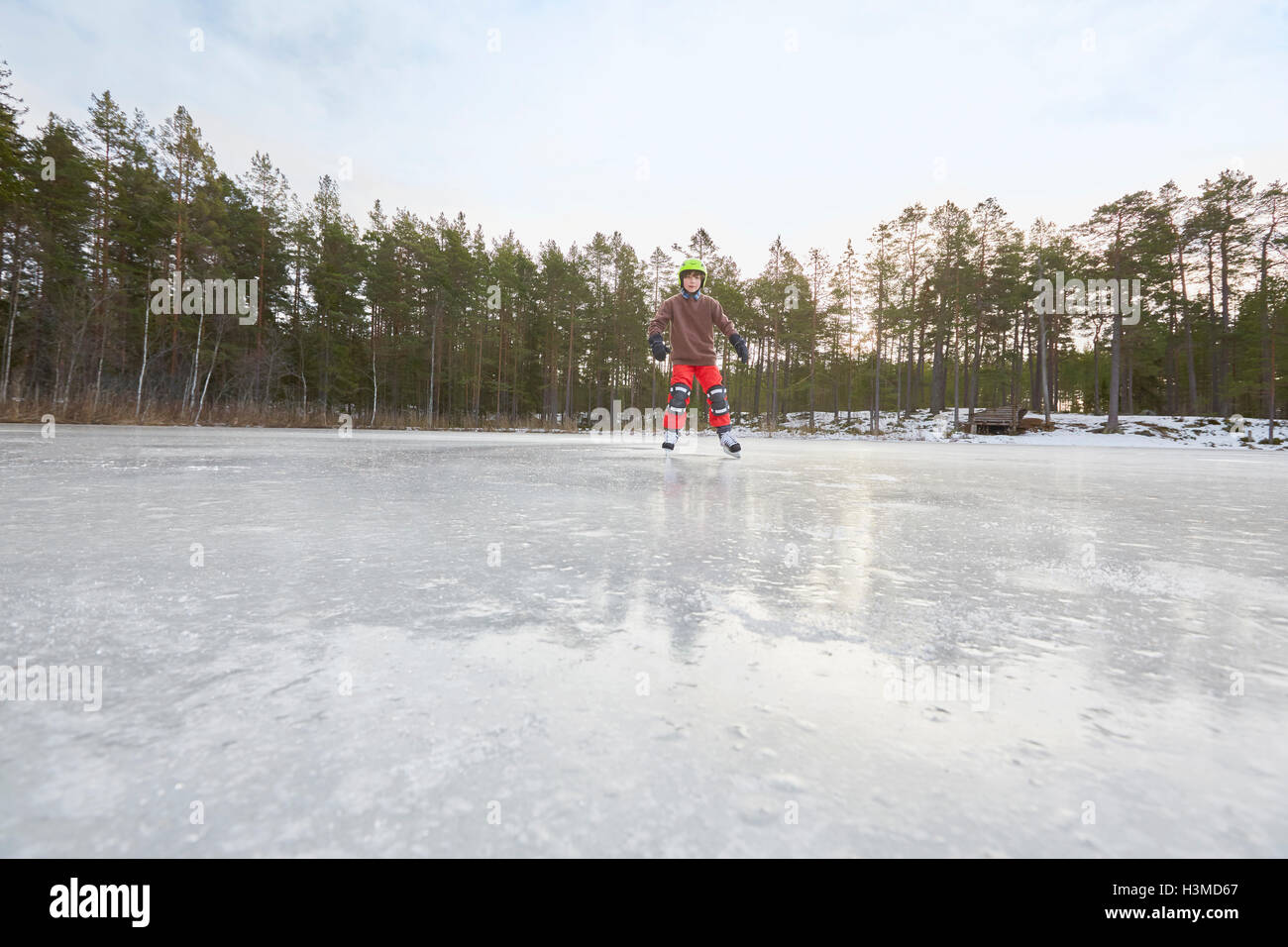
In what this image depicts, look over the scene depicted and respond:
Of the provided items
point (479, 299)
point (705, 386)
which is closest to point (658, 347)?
point (705, 386)

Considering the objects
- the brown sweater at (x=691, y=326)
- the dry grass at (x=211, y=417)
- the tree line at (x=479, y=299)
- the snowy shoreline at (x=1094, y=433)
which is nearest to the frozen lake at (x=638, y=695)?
the brown sweater at (x=691, y=326)

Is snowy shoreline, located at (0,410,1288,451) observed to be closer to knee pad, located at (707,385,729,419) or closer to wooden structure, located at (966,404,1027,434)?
wooden structure, located at (966,404,1027,434)

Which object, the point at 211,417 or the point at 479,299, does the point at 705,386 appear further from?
the point at 479,299

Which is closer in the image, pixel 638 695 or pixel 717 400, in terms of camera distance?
pixel 638 695

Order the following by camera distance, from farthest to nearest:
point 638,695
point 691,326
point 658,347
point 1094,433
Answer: point 1094,433
point 691,326
point 658,347
point 638,695

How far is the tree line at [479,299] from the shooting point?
22281 mm

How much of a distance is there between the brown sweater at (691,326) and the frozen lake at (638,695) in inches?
205

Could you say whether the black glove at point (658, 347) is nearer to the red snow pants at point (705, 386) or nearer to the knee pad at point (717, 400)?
the red snow pants at point (705, 386)

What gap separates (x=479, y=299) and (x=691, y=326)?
36.0m

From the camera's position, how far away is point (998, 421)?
27.2m

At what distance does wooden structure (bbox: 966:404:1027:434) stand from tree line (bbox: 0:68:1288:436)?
4.98 ft
